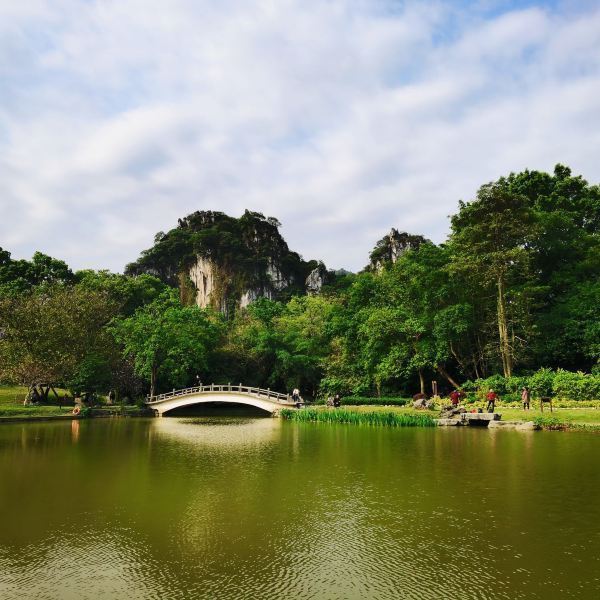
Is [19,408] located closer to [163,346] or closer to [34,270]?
[163,346]

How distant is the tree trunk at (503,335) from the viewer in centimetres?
3488

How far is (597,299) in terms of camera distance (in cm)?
3541

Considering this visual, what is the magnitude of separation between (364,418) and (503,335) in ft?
38.5

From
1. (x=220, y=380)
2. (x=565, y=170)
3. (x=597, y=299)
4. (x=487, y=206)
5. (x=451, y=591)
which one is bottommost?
(x=451, y=591)

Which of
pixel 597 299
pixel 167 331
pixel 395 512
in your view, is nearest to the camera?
pixel 395 512

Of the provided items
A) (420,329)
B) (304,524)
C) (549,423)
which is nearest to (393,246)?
(420,329)

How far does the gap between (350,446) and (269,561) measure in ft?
42.7

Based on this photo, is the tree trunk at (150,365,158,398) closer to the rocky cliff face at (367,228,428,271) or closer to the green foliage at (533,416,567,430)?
the green foliage at (533,416,567,430)

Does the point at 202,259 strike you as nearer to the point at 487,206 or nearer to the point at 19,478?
the point at 487,206

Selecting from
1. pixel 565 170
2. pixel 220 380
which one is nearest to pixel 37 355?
pixel 220 380

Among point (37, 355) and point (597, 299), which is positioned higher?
point (597, 299)

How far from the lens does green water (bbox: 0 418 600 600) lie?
7012 millimetres

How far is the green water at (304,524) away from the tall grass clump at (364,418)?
32.1 feet

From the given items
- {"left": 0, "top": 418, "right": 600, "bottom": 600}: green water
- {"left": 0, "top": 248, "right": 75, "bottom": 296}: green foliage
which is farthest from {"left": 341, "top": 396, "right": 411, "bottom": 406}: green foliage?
{"left": 0, "top": 248, "right": 75, "bottom": 296}: green foliage
